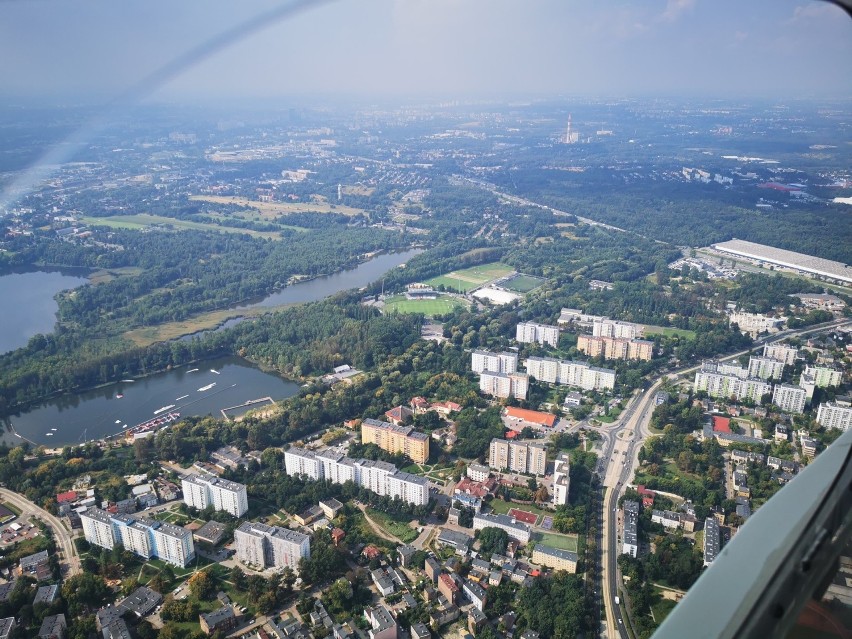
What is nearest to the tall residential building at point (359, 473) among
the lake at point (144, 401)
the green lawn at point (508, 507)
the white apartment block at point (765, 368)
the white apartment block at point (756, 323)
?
the green lawn at point (508, 507)

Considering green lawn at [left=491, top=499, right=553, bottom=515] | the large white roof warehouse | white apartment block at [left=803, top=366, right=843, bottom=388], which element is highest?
the large white roof warehouse

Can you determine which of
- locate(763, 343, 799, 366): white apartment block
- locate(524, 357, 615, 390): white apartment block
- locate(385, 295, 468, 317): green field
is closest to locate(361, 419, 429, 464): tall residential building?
locate(524, 357, 615, 390): white apartment block

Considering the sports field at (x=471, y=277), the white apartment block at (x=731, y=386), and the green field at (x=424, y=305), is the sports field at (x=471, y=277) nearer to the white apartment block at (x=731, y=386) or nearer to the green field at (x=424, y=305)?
the green field at (x=424, y=305)

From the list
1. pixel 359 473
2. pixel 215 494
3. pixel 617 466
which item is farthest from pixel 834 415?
pixel 215 494

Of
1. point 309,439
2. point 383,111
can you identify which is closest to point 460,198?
point 309,439

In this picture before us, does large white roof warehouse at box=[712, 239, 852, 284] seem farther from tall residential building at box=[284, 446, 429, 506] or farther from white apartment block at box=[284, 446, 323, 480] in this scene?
white apartment block at box=[284, 446, 323, 480]
